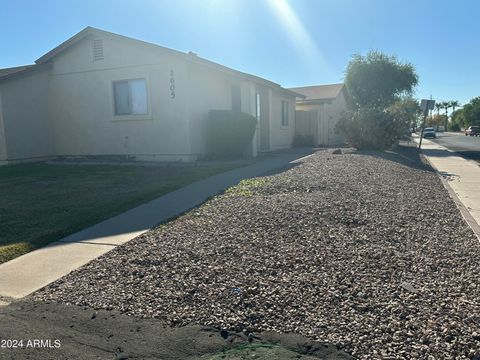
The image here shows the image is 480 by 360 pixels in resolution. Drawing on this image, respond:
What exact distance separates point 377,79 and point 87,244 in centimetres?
3024

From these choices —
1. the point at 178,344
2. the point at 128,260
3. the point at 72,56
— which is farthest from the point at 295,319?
the point at 72,56

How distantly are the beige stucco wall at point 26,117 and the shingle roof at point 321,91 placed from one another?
62.5ft

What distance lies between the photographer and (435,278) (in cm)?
434

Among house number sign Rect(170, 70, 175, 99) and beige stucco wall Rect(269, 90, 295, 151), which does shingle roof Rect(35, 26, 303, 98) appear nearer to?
house number sign Rect(170, 70, 175, 99)

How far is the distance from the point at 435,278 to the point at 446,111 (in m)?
149

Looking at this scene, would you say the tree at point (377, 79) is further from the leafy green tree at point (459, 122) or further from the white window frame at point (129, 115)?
the leafy green tree at point (459, 122)

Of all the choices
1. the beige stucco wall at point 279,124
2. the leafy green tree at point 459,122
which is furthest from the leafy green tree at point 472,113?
the beige stucco wall at point 279,124

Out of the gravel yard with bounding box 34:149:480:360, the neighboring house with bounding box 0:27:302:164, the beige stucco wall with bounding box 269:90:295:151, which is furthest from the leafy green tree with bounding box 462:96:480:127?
the gravel yard with bounding box 34:149:480:360

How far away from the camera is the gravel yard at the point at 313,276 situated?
337cm

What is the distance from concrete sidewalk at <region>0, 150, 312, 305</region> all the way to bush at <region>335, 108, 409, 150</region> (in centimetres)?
1139

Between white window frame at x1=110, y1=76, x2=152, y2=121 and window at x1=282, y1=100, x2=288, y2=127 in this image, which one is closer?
white window frame at x1=110, y1=76, x2=152, y2=121

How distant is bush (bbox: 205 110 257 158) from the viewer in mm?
15719

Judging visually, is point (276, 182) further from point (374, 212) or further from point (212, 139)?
point (212, 139)

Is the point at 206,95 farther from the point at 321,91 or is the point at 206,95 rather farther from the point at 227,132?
the point at 321,91
